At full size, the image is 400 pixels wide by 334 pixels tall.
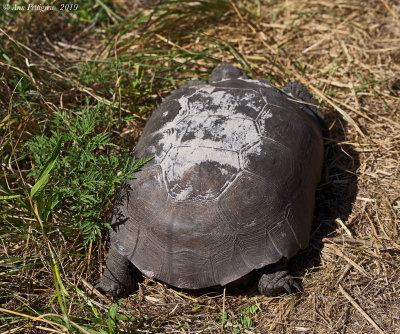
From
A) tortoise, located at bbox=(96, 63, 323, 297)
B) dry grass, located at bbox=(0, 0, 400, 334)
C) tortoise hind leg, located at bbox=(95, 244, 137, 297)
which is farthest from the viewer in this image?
tortoise hind leg, located at bbox=(95, 244, 137, 297)

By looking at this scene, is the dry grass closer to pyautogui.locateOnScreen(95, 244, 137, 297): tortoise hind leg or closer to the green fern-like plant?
pyautogui.locateOnScreen(95, 244, 137, 297): tortoise hind leg

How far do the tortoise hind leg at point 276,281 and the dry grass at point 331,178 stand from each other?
0.08 metres

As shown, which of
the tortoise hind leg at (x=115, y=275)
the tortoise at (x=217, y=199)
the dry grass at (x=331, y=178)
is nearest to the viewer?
the tortoise at (x=217, y=199)

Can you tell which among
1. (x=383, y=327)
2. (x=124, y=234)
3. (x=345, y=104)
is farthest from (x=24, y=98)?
(x=383, y=327)

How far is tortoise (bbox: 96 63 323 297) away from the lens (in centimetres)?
251

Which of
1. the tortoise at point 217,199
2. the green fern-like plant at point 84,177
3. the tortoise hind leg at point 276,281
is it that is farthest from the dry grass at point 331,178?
A: the green fern-like plant at point 84,177

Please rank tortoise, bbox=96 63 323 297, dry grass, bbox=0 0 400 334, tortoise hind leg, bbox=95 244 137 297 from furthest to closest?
tortoise hind leg, bbox=95 244 137 297, dry grass, bbox=0 0 400 334, tortoise, bbox=96 63 323 297

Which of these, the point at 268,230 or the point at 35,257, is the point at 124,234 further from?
the point at 268,230

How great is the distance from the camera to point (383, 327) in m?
2.44

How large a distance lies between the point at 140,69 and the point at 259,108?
1.56 m

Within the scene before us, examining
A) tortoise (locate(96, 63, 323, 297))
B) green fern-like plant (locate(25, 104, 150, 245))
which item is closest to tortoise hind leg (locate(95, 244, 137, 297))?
tortoise (locate(96, 63, 323, 297))

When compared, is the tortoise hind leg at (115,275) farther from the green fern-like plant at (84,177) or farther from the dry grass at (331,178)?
the green fern-like plant at (84,177)

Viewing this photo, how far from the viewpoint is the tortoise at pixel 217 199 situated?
2.51 m

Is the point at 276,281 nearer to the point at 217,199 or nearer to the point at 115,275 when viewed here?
the point at 217,199
